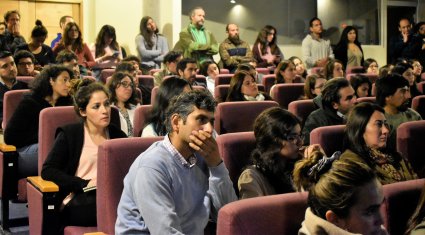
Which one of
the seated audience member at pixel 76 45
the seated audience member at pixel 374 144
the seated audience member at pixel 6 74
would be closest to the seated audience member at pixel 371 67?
the seated audience member at pixel 76 45

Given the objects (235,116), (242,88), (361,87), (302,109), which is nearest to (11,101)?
(235,116)

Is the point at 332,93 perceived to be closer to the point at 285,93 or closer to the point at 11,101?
the point at 285,93

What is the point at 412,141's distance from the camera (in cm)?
374

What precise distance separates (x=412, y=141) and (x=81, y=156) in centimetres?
170

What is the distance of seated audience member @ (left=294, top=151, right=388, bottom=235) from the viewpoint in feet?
6.42

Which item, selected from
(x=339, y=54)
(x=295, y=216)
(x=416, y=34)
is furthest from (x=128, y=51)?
(x=295, y=216)

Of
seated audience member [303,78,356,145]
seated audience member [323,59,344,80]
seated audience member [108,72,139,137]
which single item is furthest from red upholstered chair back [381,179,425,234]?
seated audience member [323,59,344,80]

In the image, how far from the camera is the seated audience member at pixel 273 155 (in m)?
2.84

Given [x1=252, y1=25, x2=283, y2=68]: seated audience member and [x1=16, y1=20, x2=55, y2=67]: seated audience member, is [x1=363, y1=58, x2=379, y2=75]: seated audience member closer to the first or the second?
[x1=252, y1=25, x2=283, y2=68]: seated audience member

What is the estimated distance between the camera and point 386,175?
3.39 meters

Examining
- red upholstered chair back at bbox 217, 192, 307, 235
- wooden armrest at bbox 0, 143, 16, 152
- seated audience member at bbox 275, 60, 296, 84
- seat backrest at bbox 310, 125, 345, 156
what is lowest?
red upholstered chair back at bbox 217, 192, 307, 235

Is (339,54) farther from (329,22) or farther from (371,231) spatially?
(371,231)

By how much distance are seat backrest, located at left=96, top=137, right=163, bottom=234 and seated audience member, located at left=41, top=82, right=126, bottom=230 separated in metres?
0.40

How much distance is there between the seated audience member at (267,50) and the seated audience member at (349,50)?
2.92 ft
